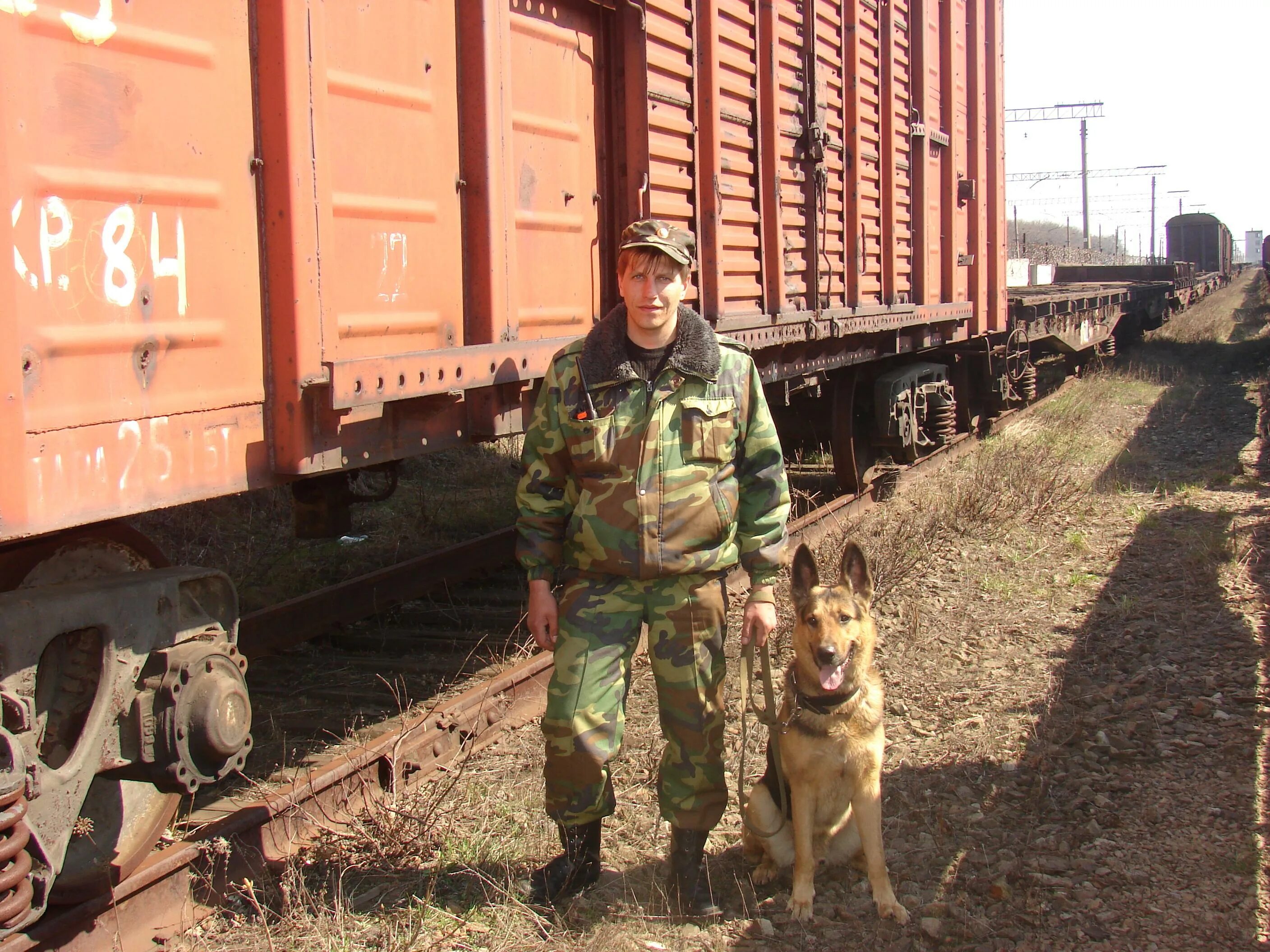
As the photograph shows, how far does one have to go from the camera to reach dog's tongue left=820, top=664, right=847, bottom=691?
122 inches

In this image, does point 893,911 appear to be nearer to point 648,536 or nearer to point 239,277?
point 648,536

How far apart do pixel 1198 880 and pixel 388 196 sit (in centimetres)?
317

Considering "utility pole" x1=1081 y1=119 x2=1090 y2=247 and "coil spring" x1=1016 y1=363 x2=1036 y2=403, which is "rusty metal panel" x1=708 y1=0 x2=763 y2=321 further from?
"utility pole" x1=1081 y1=119 x2=1090 y2=247

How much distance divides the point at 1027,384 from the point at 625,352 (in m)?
11.5

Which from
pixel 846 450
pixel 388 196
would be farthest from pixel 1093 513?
pixel 388 196

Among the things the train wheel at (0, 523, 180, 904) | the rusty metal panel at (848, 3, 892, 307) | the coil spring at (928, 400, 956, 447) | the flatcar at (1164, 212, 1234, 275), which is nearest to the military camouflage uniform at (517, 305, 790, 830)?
the train wheel at (0, 523, 180, 904)

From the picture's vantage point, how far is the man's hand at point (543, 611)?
3.20 meters

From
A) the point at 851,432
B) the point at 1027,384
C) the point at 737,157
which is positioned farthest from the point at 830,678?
the point at 1027,384

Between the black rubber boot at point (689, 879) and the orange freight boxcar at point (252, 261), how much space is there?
1250mm

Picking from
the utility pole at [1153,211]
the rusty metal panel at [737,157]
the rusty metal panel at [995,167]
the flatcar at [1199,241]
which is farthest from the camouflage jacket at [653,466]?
the utility pole at [1153,211]

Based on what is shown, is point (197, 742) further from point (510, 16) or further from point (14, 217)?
point (510, 16)

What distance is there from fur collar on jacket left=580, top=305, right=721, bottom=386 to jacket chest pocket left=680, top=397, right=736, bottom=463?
0.08 m

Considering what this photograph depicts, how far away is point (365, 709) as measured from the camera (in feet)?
15.3

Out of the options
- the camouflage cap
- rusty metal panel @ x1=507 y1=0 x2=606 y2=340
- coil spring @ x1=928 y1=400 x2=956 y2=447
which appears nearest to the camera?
the camouflage cap
